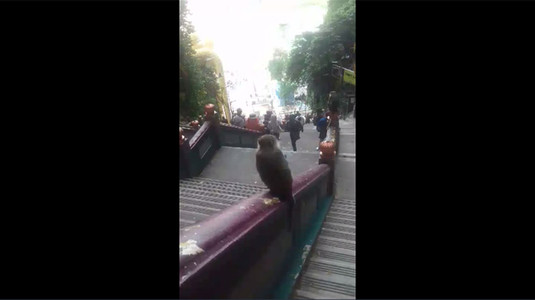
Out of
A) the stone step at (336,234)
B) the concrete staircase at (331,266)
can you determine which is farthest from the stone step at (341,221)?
A: the stone step at (336,234)

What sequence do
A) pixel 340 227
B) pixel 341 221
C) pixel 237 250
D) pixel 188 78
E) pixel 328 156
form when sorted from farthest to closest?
pixel 188 78 < pixel 328 156 < pixel 341 221 < pixel 340 227 < pixel 237 250

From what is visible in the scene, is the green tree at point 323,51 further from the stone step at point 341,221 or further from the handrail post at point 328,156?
the stone step at point 341,221

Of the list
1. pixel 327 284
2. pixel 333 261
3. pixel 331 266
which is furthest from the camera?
pixel 333 261

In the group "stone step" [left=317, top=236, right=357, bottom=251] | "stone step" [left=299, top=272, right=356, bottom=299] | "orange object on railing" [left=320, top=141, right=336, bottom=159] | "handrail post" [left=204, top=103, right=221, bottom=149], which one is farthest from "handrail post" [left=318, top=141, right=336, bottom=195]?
"handrail post" [left=204, top=103, right=221, bottom=149]

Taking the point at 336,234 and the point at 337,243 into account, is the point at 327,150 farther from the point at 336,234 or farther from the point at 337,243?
the point at 337,243

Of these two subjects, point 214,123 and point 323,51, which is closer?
point 214,123

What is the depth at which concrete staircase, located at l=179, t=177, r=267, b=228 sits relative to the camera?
4.30 m

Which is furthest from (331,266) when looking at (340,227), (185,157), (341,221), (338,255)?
(185,157)

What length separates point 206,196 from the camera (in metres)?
5.21

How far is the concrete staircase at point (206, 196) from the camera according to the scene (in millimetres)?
4301

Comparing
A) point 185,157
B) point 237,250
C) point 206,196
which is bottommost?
point 206,196

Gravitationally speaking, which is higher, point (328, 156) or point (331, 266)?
point (328, 156)

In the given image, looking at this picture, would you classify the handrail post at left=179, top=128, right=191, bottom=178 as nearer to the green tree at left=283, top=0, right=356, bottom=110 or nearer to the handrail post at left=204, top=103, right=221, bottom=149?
the handrail post at left=204, top=103, right=221, bottom=149
